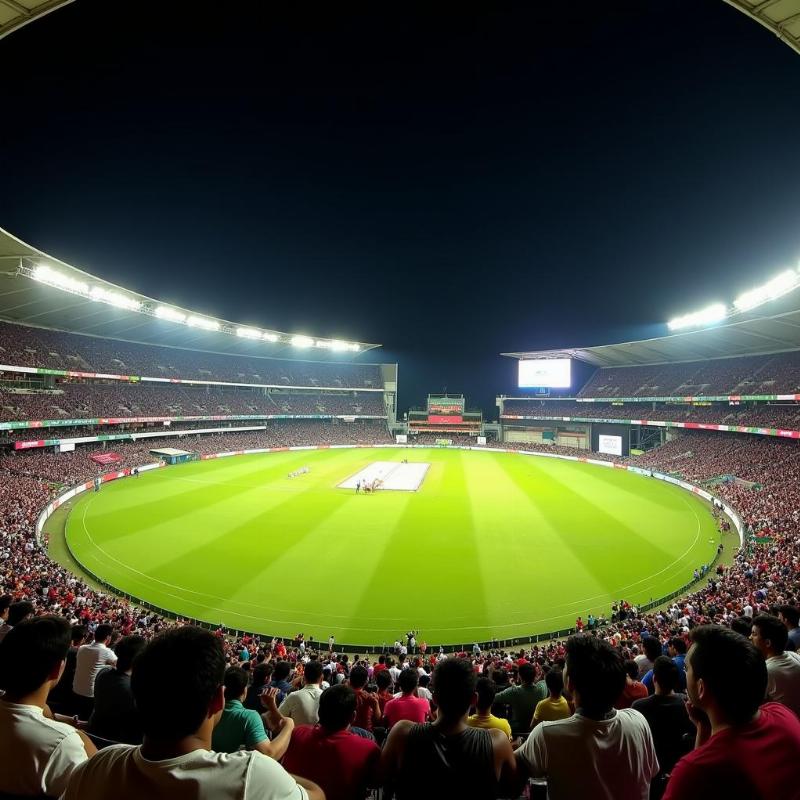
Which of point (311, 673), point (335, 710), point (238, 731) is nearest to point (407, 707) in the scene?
point (311, 673)

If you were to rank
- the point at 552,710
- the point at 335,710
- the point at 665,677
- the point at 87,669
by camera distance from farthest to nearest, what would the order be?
the point at 87,669 → the point at 552,710 → the point at 665,677 → the point at 335,710

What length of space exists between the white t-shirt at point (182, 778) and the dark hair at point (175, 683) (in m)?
0.12

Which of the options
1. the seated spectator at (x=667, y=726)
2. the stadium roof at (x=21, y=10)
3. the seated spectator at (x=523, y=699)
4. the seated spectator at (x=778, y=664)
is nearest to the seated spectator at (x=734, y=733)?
the seated spectator at (x=667, y=726)

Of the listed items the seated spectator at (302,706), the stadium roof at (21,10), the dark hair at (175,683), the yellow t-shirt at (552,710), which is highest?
the stadium roof at (21,10)

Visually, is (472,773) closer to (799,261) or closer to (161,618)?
(161,618)

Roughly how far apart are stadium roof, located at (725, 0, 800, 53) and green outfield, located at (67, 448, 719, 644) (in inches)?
637

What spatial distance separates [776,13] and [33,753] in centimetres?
1162

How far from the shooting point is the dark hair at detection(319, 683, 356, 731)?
3129mm

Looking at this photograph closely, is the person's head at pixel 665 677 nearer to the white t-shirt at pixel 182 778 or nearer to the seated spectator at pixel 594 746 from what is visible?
the seated spectator at pixel 594 746

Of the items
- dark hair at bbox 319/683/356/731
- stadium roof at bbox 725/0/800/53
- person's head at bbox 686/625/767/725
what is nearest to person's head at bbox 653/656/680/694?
person's head at bbox 686/625/767/725

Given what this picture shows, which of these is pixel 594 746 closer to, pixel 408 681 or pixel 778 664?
pixel 778 664

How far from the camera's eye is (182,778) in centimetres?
162

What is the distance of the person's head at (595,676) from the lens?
270cm

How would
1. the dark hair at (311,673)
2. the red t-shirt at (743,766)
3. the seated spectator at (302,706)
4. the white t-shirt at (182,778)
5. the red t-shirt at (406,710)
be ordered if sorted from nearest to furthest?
1. the white t-shirt at (182,778)
2. the red t-shirt at (743,766)
3. the seated spectator at (302,706)
4. the red t-shirt at (406,710)
5. the dark hair at (311,673)
